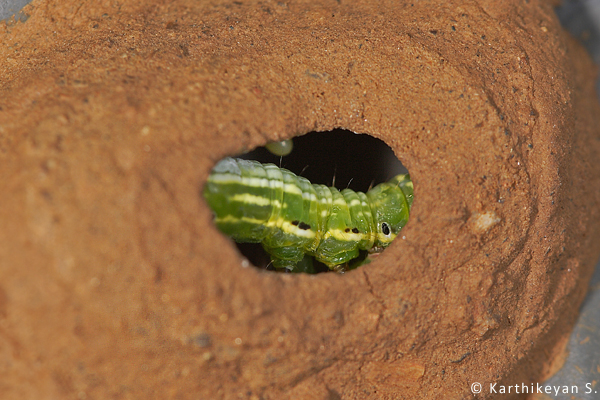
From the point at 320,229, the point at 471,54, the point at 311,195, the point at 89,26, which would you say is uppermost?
the point at 471,54

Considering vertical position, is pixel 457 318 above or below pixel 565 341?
above

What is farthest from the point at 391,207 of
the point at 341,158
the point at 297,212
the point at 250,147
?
the point at 250,147

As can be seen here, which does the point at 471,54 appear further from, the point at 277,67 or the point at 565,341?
the point at 565,341

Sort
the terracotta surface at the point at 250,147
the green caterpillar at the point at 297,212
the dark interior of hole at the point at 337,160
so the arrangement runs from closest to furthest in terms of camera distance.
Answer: the terracotta surface at the point at 250,147 → the green caterpillar at the point at 297,212 → the dark interior of hole at the point at 337,160

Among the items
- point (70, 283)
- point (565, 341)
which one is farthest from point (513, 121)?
point (70, 283)

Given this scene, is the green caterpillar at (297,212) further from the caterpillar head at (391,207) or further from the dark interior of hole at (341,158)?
the dark interior of hole at (341,158)

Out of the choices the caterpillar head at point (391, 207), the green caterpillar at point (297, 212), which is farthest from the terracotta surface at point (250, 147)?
the caterpillar head at point (391, 207)

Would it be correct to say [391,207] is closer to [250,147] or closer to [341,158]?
[341,158]
